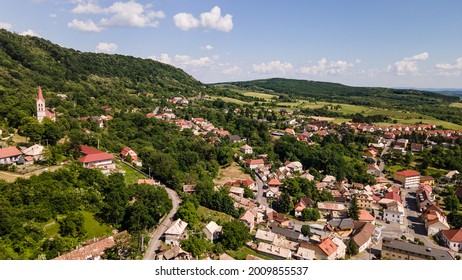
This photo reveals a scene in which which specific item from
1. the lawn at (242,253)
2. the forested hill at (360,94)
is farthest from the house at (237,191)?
the forested hill at (360,94)

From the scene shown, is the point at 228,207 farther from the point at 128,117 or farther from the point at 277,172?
the point at 128,117

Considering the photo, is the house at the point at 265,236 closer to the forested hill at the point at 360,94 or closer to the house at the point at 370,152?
the house at the point at 370,152

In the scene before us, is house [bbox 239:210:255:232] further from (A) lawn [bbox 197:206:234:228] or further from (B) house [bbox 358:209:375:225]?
(B) house [bbox 358:209:375:225]

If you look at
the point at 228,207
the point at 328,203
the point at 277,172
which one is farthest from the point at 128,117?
the point at 328,203

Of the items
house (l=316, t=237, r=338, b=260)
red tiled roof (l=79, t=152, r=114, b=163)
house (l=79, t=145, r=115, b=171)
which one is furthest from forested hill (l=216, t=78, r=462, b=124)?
red tiled roof (l=79, t=152, r=114, b=163)

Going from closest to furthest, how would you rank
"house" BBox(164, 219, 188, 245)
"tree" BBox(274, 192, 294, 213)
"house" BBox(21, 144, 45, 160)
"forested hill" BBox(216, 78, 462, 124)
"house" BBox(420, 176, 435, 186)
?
"house" BBox(164, 219, 188, 245), "house" BBox(21, 144, 45, 160), "tree" BBox(274, 192, 294, 213), "house" BBox(420, 176, 435, 186), "forested hill" BBox(216, 78, 462, 124)
